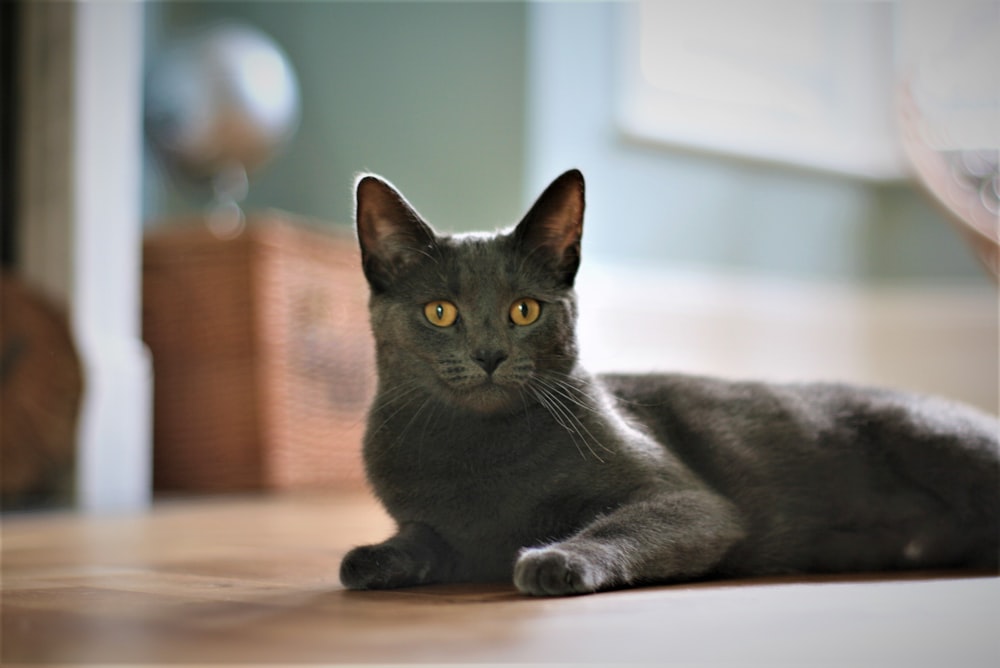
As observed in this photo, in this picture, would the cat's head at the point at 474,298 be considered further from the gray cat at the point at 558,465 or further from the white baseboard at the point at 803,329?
the white baseboard at the point at 803,329

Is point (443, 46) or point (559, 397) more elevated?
point (443, 46)

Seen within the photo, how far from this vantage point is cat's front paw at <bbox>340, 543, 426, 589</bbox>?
121 cm

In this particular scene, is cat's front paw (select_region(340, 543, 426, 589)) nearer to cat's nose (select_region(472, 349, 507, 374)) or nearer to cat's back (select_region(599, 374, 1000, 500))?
cat's nose (select_region(472, 349, 507, 374))

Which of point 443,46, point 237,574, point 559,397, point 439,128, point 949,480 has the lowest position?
point 237,574

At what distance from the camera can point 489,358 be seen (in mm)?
1181

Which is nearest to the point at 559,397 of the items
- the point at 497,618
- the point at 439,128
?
the point at 497,618

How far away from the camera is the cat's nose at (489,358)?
3.87ft

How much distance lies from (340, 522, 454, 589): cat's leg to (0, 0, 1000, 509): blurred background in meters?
1.71

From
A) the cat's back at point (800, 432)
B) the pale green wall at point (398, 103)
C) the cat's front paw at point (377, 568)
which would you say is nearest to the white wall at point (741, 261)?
the pale green wall at point (398, 103)

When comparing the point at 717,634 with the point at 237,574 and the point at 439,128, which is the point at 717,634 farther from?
the point at 439,128

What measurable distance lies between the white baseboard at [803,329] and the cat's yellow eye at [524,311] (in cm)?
247

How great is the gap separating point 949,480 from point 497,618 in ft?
2.34

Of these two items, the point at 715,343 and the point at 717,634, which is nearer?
the point at 717,634

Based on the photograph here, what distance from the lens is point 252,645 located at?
0.89 m
